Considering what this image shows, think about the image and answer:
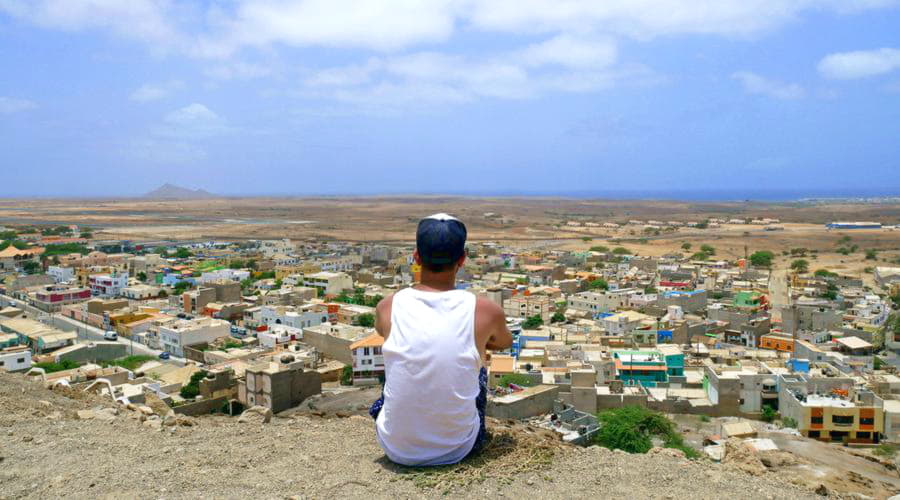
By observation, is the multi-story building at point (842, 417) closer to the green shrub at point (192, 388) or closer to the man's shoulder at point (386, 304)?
the green shrub at point (192, 388)

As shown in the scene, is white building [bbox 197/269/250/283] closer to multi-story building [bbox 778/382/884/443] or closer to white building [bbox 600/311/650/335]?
white building [bbox 600/311/650/335]

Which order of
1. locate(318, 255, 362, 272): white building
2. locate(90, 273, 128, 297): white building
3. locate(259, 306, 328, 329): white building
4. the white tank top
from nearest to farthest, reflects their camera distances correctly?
1. the white tank top
2. locate(259, 306, 328, 329): white building
3. locate(90, 273, 128, 297): white building
4. locate(318, 255, 362, 272): white building

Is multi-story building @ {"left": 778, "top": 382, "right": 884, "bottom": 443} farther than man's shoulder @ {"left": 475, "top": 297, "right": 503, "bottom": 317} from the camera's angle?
Yes

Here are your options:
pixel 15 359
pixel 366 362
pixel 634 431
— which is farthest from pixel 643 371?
pixel 15 359

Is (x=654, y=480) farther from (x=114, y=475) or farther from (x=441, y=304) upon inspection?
(x=114, y=475)

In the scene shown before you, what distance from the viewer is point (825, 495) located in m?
3.54

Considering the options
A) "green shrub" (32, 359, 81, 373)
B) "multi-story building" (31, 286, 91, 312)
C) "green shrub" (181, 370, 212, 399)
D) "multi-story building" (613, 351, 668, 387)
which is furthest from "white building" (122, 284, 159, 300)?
"multi-story building" (613, 351, 668, 387)

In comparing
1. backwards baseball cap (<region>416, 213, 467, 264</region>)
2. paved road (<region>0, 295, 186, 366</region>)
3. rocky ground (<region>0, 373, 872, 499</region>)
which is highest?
backwards baseball cap (<region>416, 213, 467, 264</region>)

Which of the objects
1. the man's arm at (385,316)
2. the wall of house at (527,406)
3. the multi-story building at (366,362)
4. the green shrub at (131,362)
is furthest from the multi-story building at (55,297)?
the man's arm at (385,316)

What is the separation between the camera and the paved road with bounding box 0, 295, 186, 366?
19391 millimetres

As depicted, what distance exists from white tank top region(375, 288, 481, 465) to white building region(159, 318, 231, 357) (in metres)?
18.0

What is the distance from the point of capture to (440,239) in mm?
2779

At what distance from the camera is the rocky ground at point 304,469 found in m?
3.00

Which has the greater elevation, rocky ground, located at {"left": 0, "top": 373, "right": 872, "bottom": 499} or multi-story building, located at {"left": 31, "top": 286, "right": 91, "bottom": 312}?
rocky ground, located at {"left": 0, "top": 373, "right": 872, "bottom": 499}
